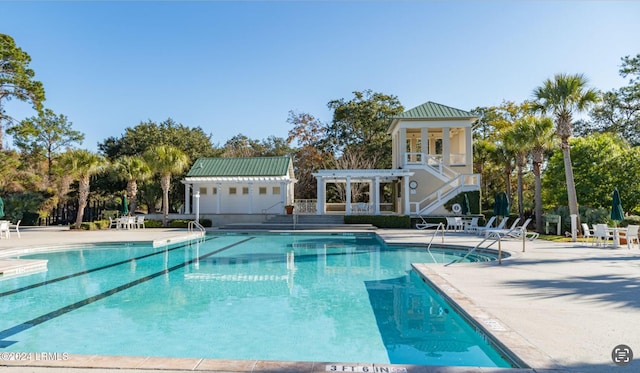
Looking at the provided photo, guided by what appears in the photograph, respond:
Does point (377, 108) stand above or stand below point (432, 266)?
above

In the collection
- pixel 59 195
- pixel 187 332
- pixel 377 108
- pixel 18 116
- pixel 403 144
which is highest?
pixel 377 108

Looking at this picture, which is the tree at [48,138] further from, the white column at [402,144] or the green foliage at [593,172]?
the green foliage at [593,172]

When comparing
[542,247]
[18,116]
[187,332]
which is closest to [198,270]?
[187,332]

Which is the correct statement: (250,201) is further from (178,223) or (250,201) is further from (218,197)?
(178,223)

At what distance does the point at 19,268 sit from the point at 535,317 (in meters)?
11.1

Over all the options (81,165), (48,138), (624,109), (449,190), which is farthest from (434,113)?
(48,138)

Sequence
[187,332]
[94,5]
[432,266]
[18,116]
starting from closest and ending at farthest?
[187,332] → [432,266] → [94,5] → [18,116]

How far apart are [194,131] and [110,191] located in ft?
32.0

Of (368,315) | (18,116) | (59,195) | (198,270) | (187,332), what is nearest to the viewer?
(187,332)

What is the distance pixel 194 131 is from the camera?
3988 centimetres

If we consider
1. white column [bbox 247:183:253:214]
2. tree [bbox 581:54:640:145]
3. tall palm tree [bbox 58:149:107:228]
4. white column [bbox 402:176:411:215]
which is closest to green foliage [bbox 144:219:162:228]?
tall palm tree [bbox 58:149:107:228]

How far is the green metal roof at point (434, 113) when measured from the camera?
28234mm

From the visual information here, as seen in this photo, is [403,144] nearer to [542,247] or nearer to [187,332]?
[542,247]

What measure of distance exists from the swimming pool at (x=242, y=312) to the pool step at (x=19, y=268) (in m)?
0.33
